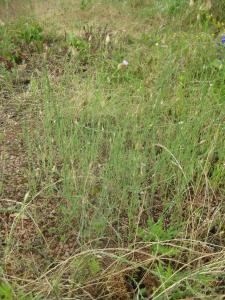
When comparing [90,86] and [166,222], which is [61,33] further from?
[166,222]

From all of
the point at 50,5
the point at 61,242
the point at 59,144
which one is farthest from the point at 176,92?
the point at 50,5

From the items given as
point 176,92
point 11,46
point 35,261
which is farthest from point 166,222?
point 11,46

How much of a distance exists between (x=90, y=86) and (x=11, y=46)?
3.29 ft

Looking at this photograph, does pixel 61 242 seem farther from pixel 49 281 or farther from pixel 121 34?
pixel 121 34

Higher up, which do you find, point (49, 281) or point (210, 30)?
point (210, 30)

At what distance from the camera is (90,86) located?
2719 millimetres

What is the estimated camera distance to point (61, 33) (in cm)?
381

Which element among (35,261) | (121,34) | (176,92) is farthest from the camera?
(121,34)

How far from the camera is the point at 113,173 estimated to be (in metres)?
2.04

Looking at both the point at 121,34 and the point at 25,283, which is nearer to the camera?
the point at 25,283

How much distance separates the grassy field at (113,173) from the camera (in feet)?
5.34

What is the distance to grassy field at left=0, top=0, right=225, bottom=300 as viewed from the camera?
1.63 meters

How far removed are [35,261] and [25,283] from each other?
0.13 m

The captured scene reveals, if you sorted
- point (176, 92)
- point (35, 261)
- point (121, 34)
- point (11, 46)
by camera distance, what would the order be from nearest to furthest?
point (35, 261) → point (176, 92) → point (11, 46) → point (121, 34)
